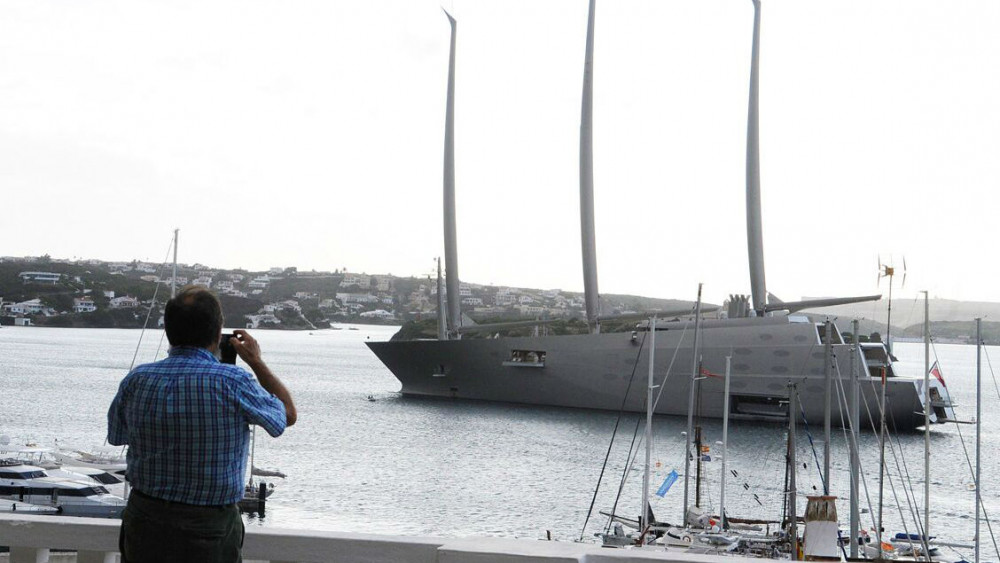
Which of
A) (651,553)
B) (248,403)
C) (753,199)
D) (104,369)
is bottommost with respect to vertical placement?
(104,369)

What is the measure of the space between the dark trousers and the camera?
18.3 inches

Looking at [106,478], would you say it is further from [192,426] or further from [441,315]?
[441,315]

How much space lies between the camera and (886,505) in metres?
31.5

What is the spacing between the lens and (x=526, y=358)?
191ft

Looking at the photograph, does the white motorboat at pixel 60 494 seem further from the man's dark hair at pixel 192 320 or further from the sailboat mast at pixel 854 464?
the man's dark hair at pixel 192 320

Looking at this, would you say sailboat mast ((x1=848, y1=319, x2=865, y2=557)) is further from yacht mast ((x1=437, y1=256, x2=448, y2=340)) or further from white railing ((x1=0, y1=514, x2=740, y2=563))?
yacht mast ((x1=437, y1=256, x2=448, y2=340))

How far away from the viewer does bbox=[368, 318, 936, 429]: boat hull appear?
5041 centimetres

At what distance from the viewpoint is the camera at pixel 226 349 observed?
3227 mm

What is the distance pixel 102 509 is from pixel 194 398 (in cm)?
2272

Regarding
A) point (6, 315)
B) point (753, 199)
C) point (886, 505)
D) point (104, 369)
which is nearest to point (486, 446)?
point (886, 505)

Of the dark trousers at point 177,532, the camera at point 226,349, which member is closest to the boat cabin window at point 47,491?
the camera at point 226,349

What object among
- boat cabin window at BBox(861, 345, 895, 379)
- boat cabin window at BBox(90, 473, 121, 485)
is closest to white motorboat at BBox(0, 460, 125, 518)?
boat cabin window at BBox(90, 473, 121, 485)

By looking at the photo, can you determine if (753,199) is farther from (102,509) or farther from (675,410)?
(102,509)

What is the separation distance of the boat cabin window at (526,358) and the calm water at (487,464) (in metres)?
2.41
